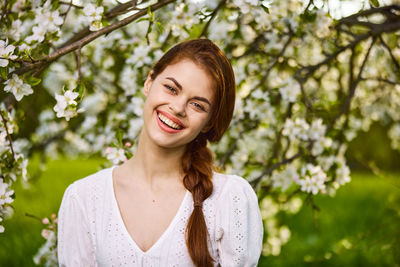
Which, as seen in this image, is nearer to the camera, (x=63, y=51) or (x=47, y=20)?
(x=63, y=51)

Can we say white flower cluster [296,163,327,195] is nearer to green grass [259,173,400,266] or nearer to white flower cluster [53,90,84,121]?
green grass [259,173,400,266]

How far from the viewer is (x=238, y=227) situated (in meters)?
1.62

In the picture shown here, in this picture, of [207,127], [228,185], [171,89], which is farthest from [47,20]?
[228,185]

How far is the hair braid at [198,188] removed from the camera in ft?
5.16

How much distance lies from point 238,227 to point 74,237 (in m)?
0.61

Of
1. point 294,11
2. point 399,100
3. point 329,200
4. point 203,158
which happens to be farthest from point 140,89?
point 329,200

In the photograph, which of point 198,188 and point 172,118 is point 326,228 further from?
point 172,118

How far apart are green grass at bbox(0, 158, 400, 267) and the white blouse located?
41.5 inches

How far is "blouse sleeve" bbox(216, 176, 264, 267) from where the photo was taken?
1609 millimetres

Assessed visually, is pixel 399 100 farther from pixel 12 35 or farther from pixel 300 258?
pixel 12 35

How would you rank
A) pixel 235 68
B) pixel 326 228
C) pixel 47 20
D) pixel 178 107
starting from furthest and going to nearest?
pixel 326 228 → pixel 235 68 → pixel 47 20 → pixel 178 107

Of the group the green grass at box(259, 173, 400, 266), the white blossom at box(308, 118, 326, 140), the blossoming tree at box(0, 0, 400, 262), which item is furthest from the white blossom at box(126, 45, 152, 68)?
the green grass at box(259, 173, 400, 266)

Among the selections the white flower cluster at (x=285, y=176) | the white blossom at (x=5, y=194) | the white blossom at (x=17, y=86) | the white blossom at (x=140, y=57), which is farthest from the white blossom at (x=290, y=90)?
the white blossom at (x=5, y=194)

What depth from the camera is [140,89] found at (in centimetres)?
244
